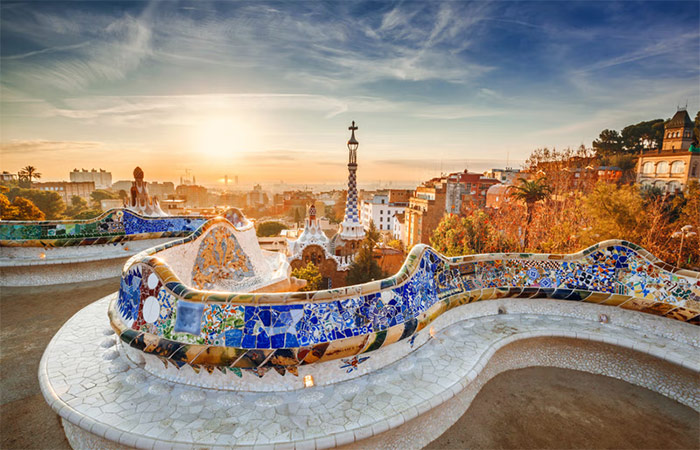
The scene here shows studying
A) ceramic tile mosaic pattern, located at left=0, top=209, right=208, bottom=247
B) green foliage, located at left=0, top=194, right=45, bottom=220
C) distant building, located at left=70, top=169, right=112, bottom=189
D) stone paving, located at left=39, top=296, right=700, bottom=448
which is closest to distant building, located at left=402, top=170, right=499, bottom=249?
ceramic tile mosaic pattern, located at left=0, top=209, right=208, bottom=247

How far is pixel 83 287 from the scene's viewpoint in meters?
6.32

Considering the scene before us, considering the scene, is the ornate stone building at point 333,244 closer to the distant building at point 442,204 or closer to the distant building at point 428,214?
the distant building at point 428,214

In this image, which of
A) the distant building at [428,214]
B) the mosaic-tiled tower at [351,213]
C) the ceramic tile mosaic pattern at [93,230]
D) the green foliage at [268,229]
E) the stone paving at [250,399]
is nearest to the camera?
the stone paving at [250,399]

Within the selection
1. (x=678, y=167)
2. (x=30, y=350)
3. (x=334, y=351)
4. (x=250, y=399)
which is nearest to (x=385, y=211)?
(x=678, y=167)

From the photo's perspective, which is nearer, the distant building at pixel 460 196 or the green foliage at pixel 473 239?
the green foliage at pixel 473 239

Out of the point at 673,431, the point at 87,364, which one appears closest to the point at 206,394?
the point at 87,364

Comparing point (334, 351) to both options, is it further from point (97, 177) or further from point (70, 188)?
point (97, 177)

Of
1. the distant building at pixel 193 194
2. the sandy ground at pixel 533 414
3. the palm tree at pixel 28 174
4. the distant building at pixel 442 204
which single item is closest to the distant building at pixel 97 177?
the distant building at pixel 193 194

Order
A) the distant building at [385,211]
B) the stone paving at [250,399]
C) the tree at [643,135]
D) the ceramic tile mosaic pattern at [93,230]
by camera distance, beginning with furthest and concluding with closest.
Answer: the distant building at [385,211]
the tree at [643,135]
the ceramic tile mosaic pattern at [93,230]
the stone paving at [250,399]

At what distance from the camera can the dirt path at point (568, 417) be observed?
298 centimetres

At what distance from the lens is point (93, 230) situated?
23.9ft

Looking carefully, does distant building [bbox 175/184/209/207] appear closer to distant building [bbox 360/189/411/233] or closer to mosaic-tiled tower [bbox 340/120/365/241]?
distant building [bbox 360/189/411/233]

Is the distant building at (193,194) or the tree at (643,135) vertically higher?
the tree at (643,135)

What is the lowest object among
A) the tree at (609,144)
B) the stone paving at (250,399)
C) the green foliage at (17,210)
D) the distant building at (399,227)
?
the distant building at (399,227)
